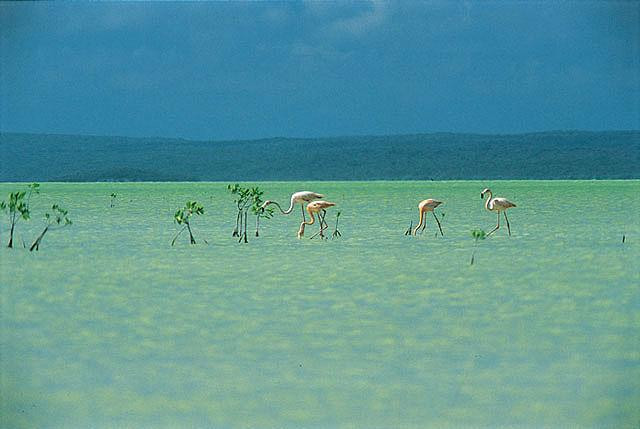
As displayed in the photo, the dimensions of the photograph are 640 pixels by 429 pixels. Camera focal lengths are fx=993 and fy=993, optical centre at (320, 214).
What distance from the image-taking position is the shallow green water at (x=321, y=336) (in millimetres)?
5309

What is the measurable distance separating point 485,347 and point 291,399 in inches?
71.5

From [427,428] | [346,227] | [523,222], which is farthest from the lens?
[523,222]

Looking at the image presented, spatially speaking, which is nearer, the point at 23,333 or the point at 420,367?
the point at 420,367

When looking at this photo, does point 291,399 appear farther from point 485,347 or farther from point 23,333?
point 23,333

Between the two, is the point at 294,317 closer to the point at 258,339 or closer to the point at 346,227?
the point at 258,339

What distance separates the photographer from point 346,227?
664 inches

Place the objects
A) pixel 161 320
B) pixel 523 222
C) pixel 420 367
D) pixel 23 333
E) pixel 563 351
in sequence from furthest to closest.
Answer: pixel 523 222
pixel 161 320
pixel 23 333
pixel 563 351
pixel 420 367

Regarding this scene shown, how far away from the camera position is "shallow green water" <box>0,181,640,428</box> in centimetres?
531

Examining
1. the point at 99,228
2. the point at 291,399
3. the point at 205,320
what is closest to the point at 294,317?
the point at 205,320

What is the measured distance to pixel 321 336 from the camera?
7.02m

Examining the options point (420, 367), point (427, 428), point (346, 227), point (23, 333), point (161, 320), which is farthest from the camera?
point (346, 227)

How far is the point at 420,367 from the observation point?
6.10 m

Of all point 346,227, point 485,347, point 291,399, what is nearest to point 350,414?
point 291,399

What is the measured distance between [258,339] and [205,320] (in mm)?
920
